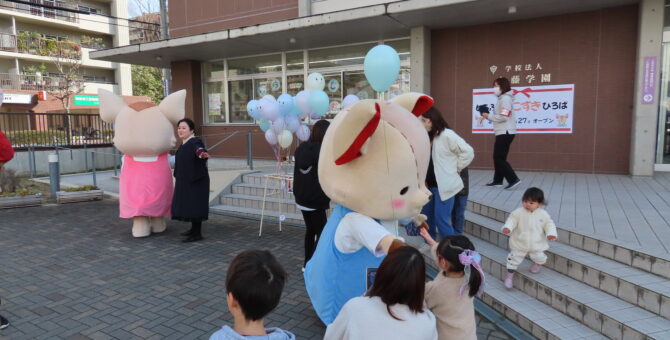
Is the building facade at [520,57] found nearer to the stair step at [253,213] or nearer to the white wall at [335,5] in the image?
the white wall at [335,5]

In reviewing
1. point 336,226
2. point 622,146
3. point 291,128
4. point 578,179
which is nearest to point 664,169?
point 622,146

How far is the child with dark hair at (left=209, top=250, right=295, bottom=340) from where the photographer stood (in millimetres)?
1740

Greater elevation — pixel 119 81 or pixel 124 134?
pixel 119 81

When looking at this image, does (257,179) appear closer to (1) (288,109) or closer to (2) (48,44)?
(1) (288,109)

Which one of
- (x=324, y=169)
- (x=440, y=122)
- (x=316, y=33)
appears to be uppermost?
(x=316, y=33)

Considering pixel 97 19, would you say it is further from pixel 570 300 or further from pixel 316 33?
pixel 570 300

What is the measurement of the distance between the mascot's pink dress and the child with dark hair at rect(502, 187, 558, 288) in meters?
A: 5.01

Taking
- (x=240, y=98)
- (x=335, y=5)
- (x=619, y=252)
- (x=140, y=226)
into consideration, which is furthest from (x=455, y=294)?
(x=240, y=98)

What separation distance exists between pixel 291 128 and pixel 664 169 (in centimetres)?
771

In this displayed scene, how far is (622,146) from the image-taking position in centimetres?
842

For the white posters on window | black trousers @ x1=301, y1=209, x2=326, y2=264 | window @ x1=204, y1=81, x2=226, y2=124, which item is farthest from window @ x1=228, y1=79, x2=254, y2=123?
black trousers @ x1=301, y1=209, x2=326, y2=264

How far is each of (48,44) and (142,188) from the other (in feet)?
94.9

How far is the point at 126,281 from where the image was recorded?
4758 millimetres

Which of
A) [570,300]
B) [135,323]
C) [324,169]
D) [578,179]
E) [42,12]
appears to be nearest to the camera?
[324,169]
